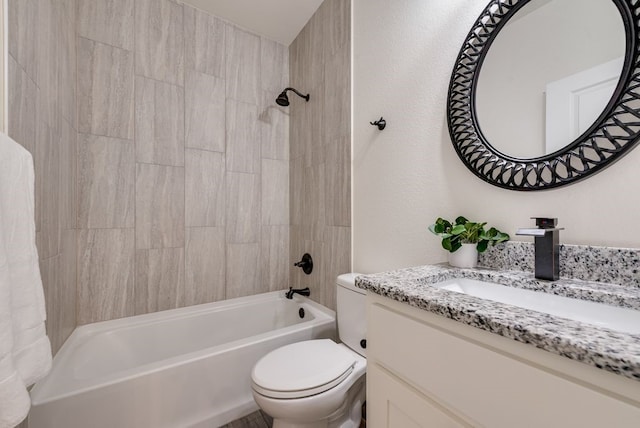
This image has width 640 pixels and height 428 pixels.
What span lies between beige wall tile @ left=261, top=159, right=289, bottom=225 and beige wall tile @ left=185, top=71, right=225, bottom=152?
0.41m

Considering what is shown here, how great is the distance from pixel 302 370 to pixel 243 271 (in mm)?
1131

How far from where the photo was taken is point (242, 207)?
2084 mm

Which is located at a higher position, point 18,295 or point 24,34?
point 24,34

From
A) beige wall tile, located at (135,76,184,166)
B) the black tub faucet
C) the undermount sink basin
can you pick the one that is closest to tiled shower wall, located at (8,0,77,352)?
beige wall tile, located at (135,76,184,166)

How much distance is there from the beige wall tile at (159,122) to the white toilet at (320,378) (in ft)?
4.75

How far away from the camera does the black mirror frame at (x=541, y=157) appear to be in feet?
2.17

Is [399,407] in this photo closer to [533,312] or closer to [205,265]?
[533,312]

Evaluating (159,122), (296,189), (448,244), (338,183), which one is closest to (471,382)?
(448,244)

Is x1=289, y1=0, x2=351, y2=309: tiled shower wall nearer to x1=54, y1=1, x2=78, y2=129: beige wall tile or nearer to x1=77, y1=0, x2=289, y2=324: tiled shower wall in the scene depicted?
x1=77, y1=0, x2=289, y2=324: tiled shower wall

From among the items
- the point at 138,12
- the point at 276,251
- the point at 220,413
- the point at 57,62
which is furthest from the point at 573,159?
the point at 138,12

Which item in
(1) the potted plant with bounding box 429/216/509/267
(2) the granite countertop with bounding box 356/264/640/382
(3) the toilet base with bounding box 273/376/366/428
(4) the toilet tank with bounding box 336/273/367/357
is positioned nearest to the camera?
(2) the granite countertop with bounding box 356/264/640/382

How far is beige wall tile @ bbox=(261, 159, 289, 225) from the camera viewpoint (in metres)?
2.19

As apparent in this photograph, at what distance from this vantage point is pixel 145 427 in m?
1.12

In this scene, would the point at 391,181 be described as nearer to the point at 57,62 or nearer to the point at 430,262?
the point at 430,262
